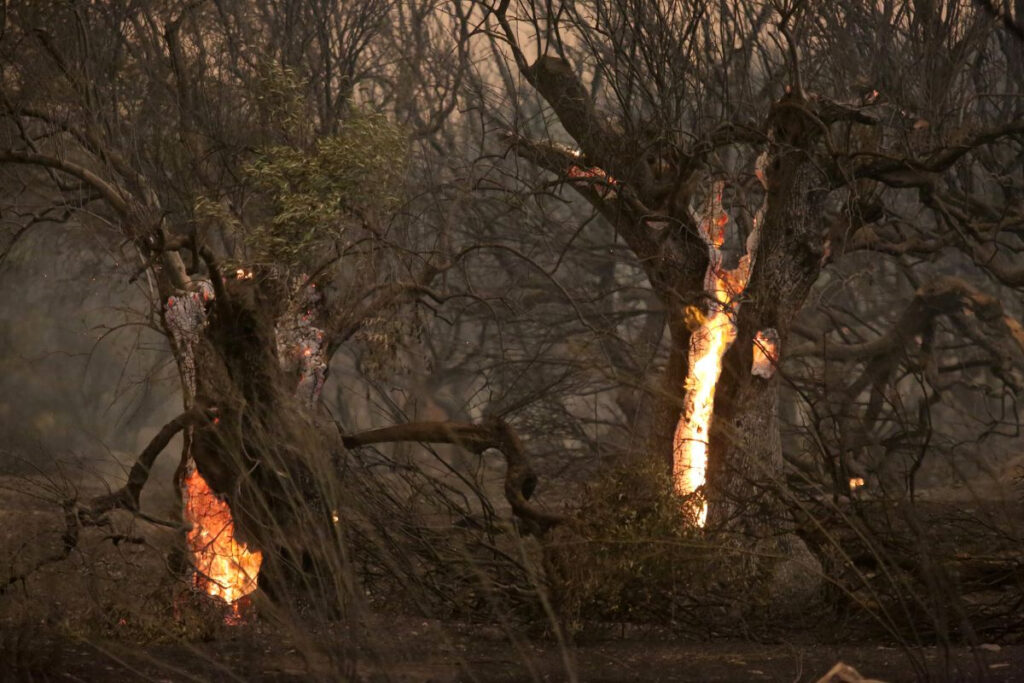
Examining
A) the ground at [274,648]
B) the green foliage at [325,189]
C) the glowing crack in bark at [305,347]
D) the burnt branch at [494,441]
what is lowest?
the ground at [274,648]

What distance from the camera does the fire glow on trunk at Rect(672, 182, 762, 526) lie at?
1445 centimetres

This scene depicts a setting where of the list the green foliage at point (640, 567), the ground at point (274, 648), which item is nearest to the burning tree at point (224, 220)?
the ground at point (274, 648)

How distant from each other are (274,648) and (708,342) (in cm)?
630

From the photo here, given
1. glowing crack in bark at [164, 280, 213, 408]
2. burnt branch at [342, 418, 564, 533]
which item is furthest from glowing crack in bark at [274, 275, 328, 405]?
burnt branch at [342, 418, 564, 533]

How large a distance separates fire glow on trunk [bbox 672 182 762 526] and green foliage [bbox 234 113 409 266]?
3680mm

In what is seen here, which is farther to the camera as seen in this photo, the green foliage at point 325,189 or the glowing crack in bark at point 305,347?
the glowing crack in bark at point 305,347

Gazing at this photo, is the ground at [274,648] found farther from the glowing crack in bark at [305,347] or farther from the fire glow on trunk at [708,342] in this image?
the fire glow on trunk at [708,342]

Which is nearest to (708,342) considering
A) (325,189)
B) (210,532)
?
(325,189)

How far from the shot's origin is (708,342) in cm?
1470

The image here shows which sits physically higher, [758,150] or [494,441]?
[758,150]

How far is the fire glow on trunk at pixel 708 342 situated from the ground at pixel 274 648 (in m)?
3.14

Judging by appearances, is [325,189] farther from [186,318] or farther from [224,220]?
[186,318]

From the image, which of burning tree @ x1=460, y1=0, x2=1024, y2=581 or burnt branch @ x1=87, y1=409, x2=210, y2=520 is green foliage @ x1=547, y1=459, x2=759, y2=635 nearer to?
burning tree @ x1=460, y1=0, x2=1024, y2=581

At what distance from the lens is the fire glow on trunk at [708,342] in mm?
14453
